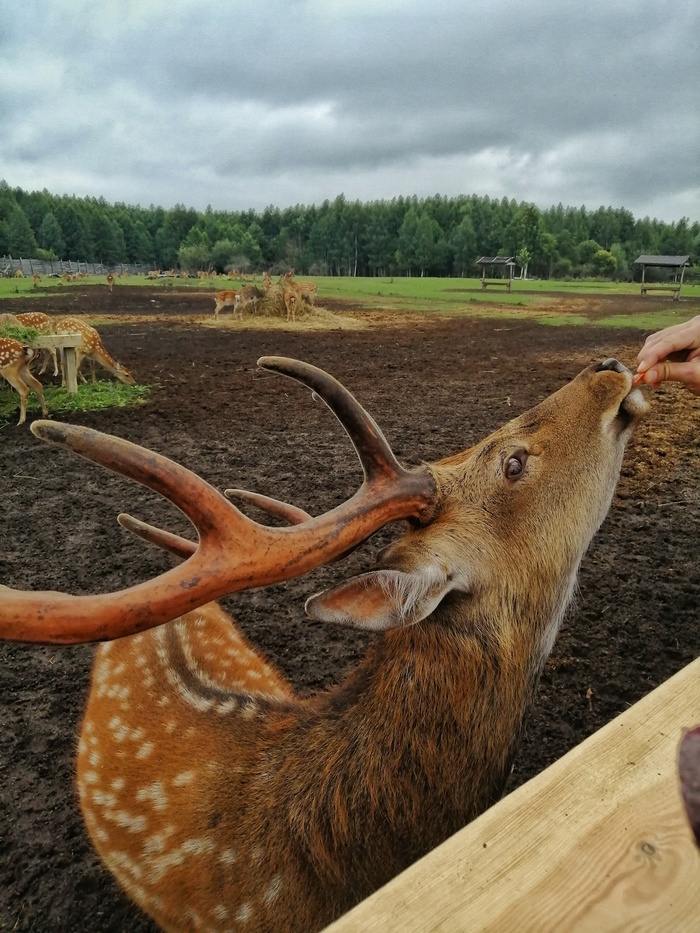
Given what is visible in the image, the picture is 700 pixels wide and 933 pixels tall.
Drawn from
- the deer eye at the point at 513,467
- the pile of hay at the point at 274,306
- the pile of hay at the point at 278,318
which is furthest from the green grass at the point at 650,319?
the deer eye at the point at 513,467

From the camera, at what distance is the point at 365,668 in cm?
200

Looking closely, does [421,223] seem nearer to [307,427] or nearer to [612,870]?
[307,427]

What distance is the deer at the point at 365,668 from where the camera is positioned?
162 cm

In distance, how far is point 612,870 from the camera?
1137mm

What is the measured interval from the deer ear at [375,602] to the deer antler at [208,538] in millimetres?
103

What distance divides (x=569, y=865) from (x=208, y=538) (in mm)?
1025

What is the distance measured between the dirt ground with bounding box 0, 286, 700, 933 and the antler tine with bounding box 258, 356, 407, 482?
1.89 m

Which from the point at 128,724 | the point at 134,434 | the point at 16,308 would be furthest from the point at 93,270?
the point at 128,724

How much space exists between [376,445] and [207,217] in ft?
335

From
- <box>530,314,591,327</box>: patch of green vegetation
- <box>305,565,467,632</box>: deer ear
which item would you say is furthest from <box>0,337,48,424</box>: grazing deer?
<box>530,314,591,327</box>: patch of green vegetation

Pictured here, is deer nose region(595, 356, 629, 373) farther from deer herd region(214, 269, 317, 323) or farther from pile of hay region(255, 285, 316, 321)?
pile of hay region(255, 285, 316, 321)

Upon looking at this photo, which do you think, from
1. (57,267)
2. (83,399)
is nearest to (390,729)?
(83,399)

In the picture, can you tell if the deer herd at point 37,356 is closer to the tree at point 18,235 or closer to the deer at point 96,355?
the deer at point 96,355

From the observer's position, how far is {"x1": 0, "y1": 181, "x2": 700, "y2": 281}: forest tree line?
205 ft
